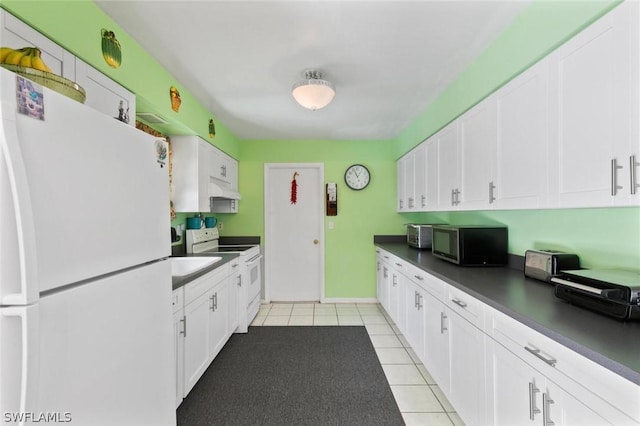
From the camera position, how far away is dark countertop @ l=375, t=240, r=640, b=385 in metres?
0.81

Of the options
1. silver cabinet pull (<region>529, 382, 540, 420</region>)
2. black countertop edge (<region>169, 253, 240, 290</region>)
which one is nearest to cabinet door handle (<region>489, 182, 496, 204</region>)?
silver cabinet pull (<region>529, 382, 540, 420</region>)

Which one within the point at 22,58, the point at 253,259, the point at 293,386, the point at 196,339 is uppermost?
the point at 22,58

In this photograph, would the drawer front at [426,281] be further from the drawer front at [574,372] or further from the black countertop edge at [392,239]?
the black countertop edge at [392,239]

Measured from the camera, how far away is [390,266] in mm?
3297

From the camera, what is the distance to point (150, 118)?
2.24 meters

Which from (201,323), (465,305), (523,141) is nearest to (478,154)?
(523,141)

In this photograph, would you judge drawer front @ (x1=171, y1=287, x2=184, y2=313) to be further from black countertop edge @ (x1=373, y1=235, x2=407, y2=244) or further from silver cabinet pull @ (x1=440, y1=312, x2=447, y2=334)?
black countertop edge @ (x1=373, y1=235, x2=407, y2=244)

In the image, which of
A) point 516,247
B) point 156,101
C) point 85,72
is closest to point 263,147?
point 156,101

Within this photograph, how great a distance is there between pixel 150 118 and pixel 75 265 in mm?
1881

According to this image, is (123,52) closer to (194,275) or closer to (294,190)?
(194,275)

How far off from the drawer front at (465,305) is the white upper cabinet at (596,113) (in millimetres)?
634

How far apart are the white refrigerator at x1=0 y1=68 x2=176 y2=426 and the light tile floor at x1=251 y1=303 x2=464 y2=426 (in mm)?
1632

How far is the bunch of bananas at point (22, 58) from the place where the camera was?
2.95 ft

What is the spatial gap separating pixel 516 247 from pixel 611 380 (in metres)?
1.41
